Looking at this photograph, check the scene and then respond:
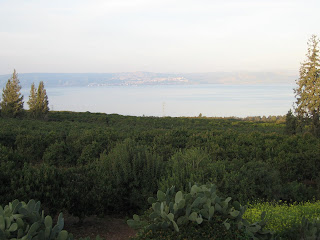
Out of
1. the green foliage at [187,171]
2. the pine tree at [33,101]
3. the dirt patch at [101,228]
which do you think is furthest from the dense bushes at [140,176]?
the pine tree at [33,101]

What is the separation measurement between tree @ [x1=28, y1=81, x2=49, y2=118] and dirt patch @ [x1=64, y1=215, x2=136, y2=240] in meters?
32.1

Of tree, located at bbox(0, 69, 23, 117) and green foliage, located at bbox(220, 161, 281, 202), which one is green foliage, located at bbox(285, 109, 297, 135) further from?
tree, located at bbox(0, 69, 23, 117)

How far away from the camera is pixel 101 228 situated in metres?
5.48

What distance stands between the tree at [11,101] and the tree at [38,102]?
48.1 inches

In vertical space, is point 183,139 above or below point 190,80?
below

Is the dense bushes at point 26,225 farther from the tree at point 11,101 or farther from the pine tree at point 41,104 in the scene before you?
the tree at point 11,101

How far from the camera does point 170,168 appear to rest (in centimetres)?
664

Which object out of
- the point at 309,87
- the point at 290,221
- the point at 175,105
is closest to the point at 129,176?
the point at 290,221

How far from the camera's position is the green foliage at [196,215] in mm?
3361

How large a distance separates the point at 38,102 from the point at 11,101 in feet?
9.78

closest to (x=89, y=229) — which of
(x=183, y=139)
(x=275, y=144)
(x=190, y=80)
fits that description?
(x=183, y=139)

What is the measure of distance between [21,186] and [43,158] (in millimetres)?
4095

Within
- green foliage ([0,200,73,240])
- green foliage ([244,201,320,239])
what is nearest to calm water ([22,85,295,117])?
green foliage ([244,201,320,239])

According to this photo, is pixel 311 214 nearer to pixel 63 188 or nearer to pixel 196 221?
pixel 196 221
